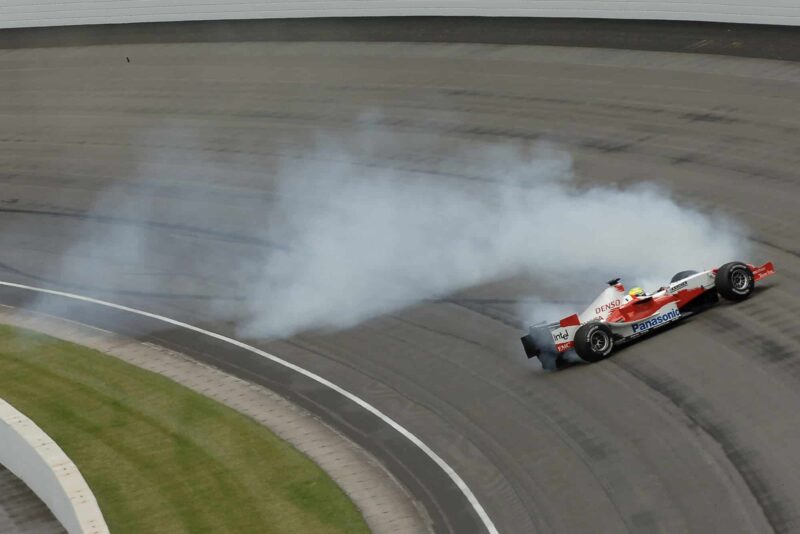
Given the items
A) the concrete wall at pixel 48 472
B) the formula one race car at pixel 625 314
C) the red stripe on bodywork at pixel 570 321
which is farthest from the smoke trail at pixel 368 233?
the concrete wall at pixel 48 472

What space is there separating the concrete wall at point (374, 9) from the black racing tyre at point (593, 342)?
15.2 meters

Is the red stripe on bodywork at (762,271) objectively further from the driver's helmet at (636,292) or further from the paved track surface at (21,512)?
the paved track surface at (21,512)

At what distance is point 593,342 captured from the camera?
21.4 metres

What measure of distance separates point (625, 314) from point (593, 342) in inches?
32.7

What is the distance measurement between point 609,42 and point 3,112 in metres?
21.1

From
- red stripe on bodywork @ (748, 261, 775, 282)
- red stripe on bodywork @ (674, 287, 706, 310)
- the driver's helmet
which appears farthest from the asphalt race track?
the driver's helmet

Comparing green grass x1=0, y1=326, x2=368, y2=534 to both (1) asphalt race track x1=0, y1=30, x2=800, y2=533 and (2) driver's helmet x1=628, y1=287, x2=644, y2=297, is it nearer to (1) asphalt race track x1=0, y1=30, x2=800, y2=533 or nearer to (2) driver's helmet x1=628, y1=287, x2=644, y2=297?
(1) asphalt race track x1=0, y1=30, x2=800, y2=533

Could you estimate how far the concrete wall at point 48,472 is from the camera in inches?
727

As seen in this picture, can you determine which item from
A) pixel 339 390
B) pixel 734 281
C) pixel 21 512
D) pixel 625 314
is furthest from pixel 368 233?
pixel 21 512

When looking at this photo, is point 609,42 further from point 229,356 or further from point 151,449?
point 151,449

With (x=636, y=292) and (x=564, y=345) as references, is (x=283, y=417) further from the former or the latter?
(x=636, y=292)

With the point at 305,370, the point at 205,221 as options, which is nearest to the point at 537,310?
the point at 305,370

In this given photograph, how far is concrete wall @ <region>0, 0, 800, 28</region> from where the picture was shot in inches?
1337

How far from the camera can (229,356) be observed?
25281 millimetres
